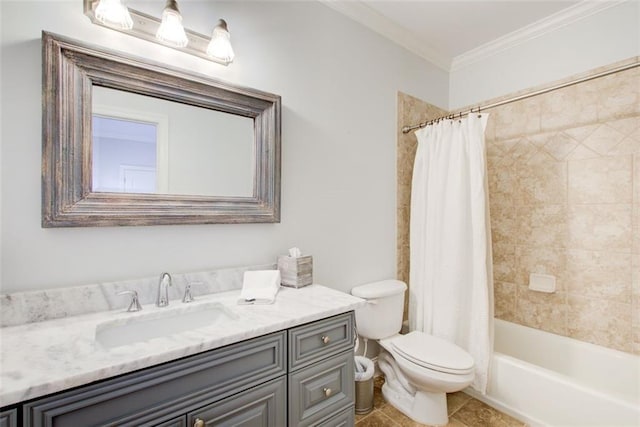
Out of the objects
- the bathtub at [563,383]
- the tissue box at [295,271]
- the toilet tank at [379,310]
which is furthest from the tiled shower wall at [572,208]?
the tissue box at [295,271]

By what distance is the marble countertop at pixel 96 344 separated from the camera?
709mm

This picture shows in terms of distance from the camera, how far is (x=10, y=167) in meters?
1.02

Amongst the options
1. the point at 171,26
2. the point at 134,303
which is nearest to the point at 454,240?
the point at 134,303

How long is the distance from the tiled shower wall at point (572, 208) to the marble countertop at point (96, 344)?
141 centimetres

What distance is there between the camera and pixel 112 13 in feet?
3.69

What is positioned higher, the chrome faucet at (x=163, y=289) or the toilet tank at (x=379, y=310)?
the chrome faucet at (x=163, y=289)

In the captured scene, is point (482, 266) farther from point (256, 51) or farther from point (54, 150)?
point (54, 150)

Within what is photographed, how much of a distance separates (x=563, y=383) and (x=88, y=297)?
2280mm

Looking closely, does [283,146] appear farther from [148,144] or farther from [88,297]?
[88,297]

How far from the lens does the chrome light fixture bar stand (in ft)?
3.70

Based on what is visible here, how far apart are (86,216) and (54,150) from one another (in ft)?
0.82

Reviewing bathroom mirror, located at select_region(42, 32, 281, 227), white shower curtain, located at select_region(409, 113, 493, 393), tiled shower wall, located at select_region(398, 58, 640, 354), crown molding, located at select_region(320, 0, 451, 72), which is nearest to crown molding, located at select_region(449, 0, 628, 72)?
crown molding, located at select_region(320, 0, 451, 72)

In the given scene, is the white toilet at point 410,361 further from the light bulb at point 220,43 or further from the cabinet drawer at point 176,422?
the light bulb at point 220,43

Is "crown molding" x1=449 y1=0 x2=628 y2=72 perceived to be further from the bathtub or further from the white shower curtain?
the bathtub
